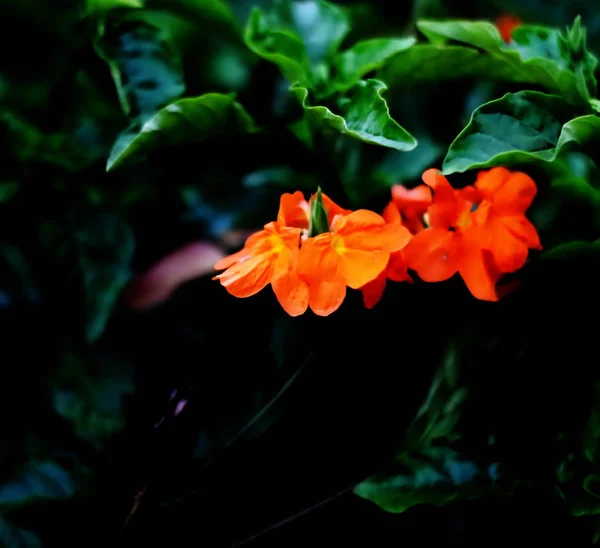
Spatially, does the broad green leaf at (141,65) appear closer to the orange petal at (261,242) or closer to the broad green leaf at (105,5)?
the broad green leaf at (105,5)

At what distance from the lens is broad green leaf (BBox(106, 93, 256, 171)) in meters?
0.63

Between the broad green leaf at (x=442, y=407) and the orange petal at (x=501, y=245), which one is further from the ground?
the orange petal at (x=501, y=245)

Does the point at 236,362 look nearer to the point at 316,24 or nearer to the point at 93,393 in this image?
the point at 93,393

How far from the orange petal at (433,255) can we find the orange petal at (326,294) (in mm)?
74

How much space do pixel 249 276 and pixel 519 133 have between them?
29 cm

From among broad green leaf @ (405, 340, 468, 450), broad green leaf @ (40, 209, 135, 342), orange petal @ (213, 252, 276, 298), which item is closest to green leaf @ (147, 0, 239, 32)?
broad green leaf @ (40, 209, 135, 342)

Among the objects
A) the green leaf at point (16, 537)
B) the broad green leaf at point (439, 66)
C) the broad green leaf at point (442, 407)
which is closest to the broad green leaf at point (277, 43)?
the broad green leaf at point (439, 66)

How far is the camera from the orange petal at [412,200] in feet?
2.15

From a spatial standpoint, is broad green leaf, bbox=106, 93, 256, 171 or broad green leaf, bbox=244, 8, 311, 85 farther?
broad green leaf, bbox=244, 8, 311, 85

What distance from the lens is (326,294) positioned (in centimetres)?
57

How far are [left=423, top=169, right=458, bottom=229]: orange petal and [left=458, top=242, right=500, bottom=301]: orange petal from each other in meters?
0.03

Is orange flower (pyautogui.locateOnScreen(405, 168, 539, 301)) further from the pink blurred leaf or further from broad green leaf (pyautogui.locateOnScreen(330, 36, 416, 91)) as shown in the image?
the pink blurred leaf

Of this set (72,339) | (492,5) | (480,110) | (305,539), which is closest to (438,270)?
(480,110)

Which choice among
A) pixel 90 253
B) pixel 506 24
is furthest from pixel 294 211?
pixel 506 24
